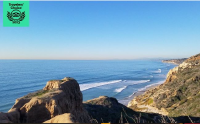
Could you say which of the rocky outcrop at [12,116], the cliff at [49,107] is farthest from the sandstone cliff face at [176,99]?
the rocky outcrop at [12,116]

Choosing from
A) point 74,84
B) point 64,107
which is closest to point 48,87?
point 74,84

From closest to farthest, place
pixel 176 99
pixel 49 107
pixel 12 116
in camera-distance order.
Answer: pixel 12 116
pixel 49 107
pixel 176 99

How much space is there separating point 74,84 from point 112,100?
21.4m

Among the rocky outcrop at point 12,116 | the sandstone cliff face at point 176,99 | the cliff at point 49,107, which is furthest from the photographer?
the sandstone cliff face at point 176,99

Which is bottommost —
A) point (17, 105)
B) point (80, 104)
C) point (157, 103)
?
point (157, 103)

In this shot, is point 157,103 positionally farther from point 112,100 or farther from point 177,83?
point 112,100

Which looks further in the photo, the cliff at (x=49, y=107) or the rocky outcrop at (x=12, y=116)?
the cliff at (x=49, y=107)

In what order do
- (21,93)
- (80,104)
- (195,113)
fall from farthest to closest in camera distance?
1. (21,93)
2. (195,113)
3. (80,104)

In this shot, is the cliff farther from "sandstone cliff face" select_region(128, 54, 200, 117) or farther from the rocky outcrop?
"sandstone cliff face" select_region(128, 54, 200, 117)

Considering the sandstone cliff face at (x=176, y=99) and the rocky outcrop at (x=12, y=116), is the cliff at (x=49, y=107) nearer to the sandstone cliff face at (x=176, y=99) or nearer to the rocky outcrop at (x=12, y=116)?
the rocky outcrop at (x=12, y=116)

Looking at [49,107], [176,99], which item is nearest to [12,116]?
[49,107]

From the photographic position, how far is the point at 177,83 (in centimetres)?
6378

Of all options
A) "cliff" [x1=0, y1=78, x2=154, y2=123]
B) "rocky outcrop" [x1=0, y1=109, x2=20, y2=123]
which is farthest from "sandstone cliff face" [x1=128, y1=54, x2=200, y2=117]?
"rocky outcrop" [x1=0, y1=109, x2=20, y2=123]

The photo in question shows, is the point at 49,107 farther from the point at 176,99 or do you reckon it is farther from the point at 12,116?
the point at 176,99
